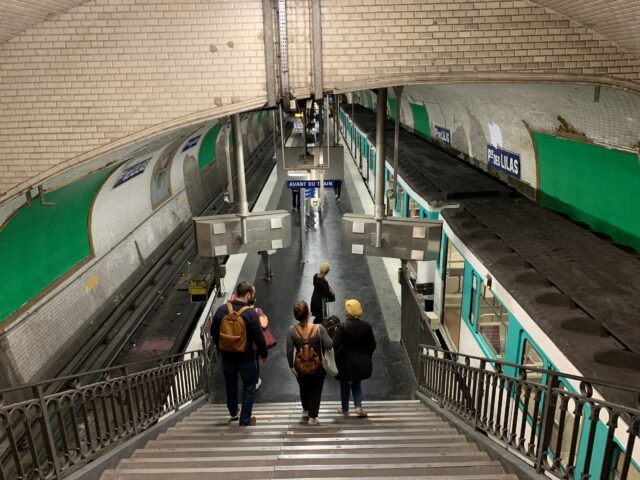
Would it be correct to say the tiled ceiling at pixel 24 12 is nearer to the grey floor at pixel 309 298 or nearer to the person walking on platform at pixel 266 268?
the grey floor at pixel 309 298

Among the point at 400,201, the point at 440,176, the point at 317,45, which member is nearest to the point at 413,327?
the point at 440,176

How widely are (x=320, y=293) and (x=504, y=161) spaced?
4334 millimetres

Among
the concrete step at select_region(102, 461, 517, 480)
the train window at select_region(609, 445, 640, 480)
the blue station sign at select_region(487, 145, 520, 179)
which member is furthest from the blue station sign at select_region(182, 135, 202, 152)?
the train window at select_region(609, 445, 640, 480)

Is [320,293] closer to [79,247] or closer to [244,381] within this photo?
[244,381]

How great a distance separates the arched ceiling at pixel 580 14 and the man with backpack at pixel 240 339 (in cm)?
260

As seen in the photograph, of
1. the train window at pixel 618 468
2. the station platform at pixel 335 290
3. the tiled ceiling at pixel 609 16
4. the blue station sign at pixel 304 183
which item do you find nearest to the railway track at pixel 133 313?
the station platform at pixel 335 290

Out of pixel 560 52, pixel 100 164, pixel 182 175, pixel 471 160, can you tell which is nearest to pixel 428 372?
pixel 560 52

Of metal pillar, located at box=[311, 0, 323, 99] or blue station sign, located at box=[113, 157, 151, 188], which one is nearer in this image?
metal pillar, located at box=[311, 0, 323, 99]

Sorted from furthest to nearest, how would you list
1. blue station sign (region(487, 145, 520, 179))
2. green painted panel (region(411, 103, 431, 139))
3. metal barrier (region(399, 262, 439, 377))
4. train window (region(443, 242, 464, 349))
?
green painted panel (region(411, 103, 431, 139)) → blue station sign (region(487, 145, 520, 179)) → train window (region(443, 242, 464, 349)) → metal barrier (region(399, 262, 439, 377))

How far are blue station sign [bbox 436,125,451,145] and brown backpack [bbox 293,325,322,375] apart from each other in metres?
9.32

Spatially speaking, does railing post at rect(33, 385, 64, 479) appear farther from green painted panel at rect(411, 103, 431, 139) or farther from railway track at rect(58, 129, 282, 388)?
green painted panel at rect(411, 103, 431, 139)

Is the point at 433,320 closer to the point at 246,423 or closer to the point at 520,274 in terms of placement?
the point at 520,274

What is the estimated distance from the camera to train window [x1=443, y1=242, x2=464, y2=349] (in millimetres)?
7309

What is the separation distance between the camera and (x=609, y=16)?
11.8 ft
